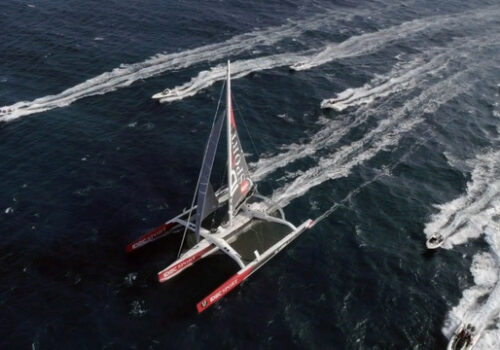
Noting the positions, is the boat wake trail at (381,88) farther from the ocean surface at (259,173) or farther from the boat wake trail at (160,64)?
the boat wake trail at (160,64)

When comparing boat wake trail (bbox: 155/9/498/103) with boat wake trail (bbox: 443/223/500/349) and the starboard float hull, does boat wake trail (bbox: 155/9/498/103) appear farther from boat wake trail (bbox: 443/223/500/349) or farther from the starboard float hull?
boat wake trail (bbox: 443/223/500/349)

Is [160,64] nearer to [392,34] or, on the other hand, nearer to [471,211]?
[392,34]

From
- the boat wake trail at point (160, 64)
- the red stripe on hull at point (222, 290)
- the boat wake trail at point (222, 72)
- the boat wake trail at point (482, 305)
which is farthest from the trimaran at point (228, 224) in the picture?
the boat wake trail at point (160, 64)

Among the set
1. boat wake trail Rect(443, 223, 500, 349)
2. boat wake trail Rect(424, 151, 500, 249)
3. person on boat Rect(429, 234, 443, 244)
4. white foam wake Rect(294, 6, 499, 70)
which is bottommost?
boat wake trail Rect(443, 223, 500, 349)

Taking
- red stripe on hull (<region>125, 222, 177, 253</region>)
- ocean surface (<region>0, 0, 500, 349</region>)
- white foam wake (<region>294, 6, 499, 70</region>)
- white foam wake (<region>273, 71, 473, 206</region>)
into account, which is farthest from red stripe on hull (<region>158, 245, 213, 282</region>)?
white foam wake (<region>294, 6, 499, 70</region>)

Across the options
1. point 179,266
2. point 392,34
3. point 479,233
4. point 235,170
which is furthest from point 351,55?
point 179,266
